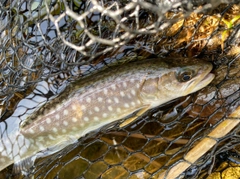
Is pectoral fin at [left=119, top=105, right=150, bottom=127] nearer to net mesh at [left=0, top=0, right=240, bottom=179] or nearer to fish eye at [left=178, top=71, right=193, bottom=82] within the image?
net mesh at [left=0, top=0, right=240, bottom=179]

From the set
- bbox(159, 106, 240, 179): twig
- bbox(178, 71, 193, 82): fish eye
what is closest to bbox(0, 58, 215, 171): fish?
bbox(178, 71, 193, 82): fish eye

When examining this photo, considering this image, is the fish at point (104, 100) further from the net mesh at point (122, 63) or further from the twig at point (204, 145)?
the twig at point (204, 145)

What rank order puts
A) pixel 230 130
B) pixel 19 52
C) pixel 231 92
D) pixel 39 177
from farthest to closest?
1. pixel 39 177
2. pixel 19 52
3. pixel 231 92
4. pixel 230 130

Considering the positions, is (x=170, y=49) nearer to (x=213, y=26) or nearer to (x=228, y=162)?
(x=213, y=26)

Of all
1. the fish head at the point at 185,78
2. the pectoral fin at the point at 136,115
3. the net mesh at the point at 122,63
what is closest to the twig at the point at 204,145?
the net mesh at the point at 122,63

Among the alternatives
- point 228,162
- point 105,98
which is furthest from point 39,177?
point 228,162

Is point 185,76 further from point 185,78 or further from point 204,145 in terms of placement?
point 204,145

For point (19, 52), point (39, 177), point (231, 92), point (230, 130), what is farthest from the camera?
point (39, 177)

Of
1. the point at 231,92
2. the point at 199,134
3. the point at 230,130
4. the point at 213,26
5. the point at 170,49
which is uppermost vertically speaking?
the point at 213,26

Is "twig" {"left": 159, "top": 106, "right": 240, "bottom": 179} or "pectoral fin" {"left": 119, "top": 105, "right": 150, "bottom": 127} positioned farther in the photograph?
"pectoral fin" {"left": 119, "top": 105, "right": 150, "bottom": 127}
